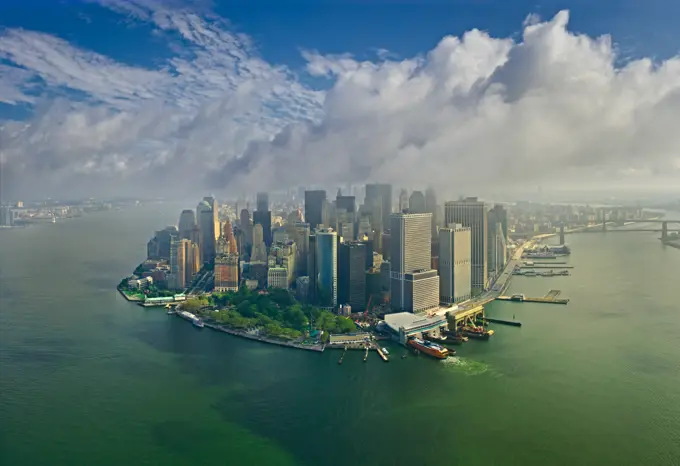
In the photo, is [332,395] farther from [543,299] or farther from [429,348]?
[543,299]

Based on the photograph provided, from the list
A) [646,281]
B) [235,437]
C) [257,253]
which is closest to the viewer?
[235,437]

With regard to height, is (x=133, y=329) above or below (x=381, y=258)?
below

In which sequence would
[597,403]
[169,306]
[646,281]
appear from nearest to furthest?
[597,403], [169,306], [646,281]

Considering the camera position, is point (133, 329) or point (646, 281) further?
point (646, 281)

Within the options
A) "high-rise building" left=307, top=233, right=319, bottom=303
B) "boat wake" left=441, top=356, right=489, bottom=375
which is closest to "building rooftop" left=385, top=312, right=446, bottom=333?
"boat wake" left=441, top=356, right=489, bottom=375

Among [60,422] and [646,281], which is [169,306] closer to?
[60,422]

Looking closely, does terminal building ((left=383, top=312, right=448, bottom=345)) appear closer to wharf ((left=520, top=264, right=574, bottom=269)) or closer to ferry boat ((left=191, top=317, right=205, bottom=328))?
ferry boat ((left=191, top=317, right=205, bottom=328))

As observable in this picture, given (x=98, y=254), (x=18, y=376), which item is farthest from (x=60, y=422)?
(x=98, y=254)

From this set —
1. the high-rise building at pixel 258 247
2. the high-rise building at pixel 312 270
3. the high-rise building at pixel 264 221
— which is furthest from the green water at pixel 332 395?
the high-rise building at pixel 264 221
